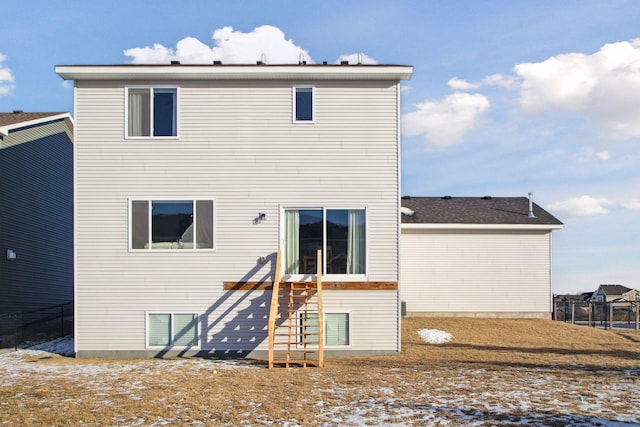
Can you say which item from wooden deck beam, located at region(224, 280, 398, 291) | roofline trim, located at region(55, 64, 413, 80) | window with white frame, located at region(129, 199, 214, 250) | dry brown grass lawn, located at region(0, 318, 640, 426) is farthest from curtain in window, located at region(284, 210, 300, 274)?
roofline trim, located at region(55, 64, 413, 80)

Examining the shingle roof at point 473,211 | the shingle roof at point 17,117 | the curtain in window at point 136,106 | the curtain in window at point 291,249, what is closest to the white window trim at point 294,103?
the curtain in window at point 291,249

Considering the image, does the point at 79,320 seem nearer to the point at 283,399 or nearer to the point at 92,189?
the point at 92,189

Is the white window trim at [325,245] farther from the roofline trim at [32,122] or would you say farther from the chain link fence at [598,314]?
the chain link fence at [598,314]

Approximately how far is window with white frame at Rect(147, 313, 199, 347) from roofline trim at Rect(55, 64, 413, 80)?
5395mm

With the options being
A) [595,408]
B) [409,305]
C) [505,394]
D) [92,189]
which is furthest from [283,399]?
[409,305]

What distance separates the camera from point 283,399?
377 inches

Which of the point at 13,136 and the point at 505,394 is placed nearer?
the point at 505,394

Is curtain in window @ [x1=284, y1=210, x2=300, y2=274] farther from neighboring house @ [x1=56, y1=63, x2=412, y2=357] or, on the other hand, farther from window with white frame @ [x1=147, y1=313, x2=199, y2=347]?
window with white frame @ [x1=147, y1=313, x2=199, y2=347]

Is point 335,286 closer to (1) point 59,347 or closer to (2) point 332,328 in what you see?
(2) point 332,328

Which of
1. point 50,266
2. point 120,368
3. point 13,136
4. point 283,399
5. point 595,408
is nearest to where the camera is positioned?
point 595,408

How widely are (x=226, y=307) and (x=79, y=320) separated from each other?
3313mm

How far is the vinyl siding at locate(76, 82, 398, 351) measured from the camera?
14281 millimetres

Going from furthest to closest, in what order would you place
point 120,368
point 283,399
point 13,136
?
1. point 13,136
2. point 120,368
3. point 283,399

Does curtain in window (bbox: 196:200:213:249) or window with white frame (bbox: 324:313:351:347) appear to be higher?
curtain in window (bbox: 196:200:213:249)
